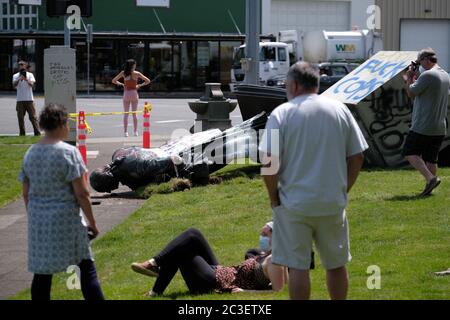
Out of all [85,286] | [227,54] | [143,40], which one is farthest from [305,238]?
[227,54]

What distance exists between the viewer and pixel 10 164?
16.1m

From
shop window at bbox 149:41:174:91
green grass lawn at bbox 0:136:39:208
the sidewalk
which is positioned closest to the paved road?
green grass lawn at bbox 0:136:39:208

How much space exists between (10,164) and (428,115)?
799 centimetres

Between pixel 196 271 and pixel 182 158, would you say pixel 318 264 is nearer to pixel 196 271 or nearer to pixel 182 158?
pixel 196 271

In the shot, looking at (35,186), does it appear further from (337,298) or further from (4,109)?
(4,109)

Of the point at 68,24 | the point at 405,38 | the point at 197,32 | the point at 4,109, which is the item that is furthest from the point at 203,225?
the point at 405,38

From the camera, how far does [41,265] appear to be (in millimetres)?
6078

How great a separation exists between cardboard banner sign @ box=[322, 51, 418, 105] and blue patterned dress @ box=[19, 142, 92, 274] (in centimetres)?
850

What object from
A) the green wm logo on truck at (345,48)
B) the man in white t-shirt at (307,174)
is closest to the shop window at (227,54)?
the green wm logo on truck at (345,48)

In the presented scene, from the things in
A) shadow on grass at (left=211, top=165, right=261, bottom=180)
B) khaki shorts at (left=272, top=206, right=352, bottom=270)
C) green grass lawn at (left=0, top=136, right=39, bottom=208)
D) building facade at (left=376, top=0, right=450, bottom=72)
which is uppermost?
building facade at (left=376, top=0, right=450, bottom=72)

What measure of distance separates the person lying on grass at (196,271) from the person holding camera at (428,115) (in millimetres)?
4333

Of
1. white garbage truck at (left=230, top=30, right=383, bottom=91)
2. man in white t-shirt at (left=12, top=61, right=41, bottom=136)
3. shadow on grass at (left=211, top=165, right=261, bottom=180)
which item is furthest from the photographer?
white garbage truck at (left=230, top=30, right=383, bottom=91)

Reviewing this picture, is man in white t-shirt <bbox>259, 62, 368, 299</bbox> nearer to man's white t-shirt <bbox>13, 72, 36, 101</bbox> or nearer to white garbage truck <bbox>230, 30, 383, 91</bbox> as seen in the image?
man's white t-shirt <bbox>13, 72, 36, 101</bbox>

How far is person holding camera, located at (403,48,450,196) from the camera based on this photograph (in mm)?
10891
